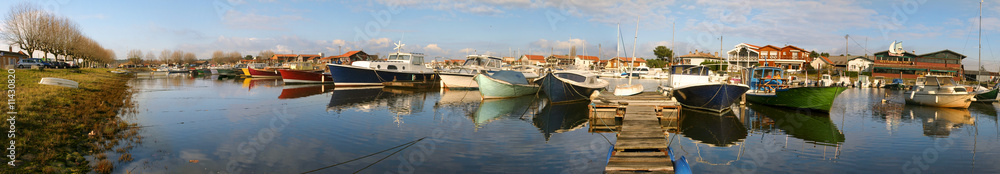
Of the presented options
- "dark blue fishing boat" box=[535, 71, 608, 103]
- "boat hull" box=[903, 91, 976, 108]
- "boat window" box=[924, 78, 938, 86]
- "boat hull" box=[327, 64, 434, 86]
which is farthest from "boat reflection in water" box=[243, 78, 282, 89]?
"boat window" box=[924, 78, 938, 86]

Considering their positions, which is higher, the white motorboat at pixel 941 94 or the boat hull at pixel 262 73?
the boat hull at pixel 262 73

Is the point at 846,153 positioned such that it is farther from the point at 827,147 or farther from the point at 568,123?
the point at 568,123

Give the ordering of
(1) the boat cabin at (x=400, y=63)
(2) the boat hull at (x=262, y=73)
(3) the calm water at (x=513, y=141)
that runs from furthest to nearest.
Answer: (2) the boat hull at (x=262, y=73) → (1) the boat cabin at (x=400, y=63) → (3) the calm water at (x=513, y=141)

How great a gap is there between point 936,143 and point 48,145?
66.4 feet

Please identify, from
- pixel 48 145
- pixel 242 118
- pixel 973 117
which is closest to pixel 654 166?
pixel 48 145

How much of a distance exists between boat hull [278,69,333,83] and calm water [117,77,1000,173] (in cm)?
2104

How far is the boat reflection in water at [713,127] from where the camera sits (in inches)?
489

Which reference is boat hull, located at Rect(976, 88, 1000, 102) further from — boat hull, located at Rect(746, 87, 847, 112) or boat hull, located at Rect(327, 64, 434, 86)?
boat hull, located at Rect(327, 64, 434, 86)

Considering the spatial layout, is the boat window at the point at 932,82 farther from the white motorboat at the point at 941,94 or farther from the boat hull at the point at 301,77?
the boat hull at the point at 301,77

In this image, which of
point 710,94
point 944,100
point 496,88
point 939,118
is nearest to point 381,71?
point 496,88

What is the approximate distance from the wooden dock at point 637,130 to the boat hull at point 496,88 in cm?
919

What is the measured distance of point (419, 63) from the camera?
40.1 metres

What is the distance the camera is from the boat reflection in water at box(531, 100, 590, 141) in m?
14.4

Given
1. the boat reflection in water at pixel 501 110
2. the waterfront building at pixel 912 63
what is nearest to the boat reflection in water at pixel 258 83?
the boat reflection in water at pixel 501 110
